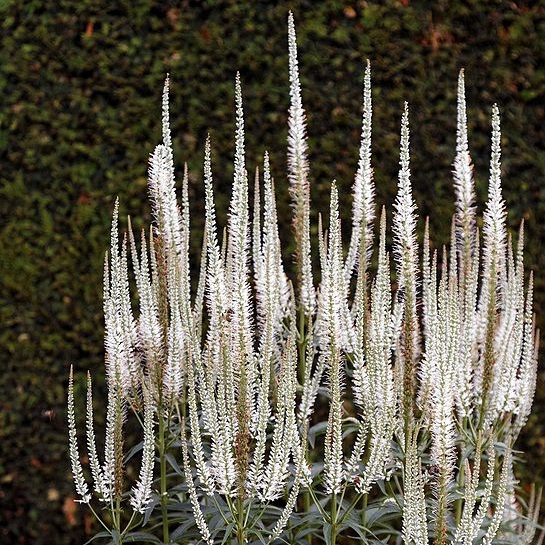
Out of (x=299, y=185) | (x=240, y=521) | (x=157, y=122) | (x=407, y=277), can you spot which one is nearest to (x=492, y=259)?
(x=407, y=277)

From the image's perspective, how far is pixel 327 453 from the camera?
3107 mm

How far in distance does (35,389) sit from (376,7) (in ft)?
8.54

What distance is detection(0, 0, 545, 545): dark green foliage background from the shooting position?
527 centimetres

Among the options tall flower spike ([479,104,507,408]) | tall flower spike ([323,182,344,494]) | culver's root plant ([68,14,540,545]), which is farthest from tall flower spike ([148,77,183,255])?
tall flower spike ([479,104,507,408])

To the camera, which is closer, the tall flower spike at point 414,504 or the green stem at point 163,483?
the tall flower spike at point 414,504

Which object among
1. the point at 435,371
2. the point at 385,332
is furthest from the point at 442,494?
the point at 385,332

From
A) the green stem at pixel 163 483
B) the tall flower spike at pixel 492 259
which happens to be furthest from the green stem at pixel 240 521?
the tall flower spike at pixel 492 259

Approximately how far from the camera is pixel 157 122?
17.5ft

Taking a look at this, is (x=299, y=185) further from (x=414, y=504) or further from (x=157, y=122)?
(x=157, y=122)

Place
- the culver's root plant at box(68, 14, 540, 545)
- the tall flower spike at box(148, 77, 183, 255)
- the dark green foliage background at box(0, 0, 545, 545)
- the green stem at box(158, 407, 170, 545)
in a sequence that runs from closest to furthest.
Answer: the culver's root plant at box(68, 14, 540, 545), the tall flower spike at box(148, 77, 183, 255), the green stem at box(158, 407, 170, 545), the dark green foliage background at box(0, 0, 545, 545)

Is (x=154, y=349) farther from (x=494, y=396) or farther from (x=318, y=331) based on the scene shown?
(x=494, y=396)

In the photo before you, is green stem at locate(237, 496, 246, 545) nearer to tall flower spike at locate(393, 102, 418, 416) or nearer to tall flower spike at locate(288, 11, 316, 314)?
tall flower spike at locate(393, 102, 418, 416)

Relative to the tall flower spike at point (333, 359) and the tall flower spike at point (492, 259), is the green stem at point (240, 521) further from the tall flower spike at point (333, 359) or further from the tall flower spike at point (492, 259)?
the tall flower spike at point (492, 259)

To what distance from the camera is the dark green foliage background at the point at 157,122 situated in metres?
5.27
